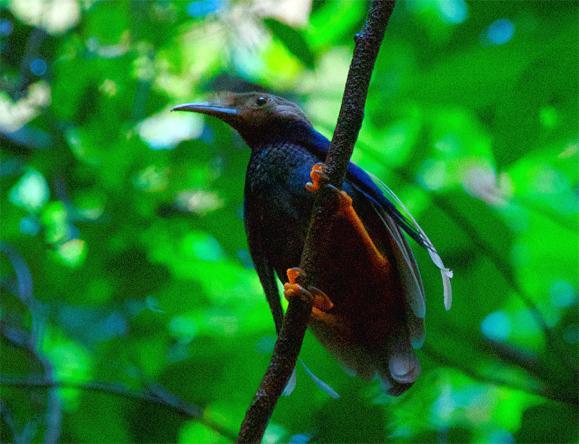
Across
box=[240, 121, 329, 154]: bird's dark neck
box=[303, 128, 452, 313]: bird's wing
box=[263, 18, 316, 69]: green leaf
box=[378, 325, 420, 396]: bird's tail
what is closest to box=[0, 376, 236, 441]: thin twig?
box=[378, 325, 420, 396]: bird's tail

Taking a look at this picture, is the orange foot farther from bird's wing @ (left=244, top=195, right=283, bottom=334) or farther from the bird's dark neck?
the bird's dark neck

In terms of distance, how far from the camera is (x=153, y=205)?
15.3ft

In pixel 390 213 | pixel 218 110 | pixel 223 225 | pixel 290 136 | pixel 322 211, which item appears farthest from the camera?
pixel 223 225

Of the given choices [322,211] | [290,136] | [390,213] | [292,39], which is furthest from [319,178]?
[292,39]

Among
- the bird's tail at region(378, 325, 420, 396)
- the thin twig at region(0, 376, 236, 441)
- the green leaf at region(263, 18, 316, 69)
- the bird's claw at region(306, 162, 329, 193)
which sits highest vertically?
the green leaf at region(263, 18, 316, 69)

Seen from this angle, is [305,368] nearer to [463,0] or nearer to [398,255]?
[398,255]

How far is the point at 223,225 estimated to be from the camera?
4426mm

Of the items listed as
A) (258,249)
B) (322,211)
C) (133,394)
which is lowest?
(133,394)

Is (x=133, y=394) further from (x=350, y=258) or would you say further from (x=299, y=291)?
(x=299, y=291)

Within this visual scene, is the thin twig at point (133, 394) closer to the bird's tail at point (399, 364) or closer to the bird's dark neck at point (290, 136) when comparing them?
the bird's tail at point (399, 364)

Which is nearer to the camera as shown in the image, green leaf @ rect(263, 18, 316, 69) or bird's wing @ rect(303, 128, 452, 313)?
bird's wing @ rect(303, 128, 452, 313)

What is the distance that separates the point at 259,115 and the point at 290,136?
0.94ft

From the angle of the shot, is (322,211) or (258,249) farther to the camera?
(258,249)

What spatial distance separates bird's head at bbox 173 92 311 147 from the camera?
400 centimetres
